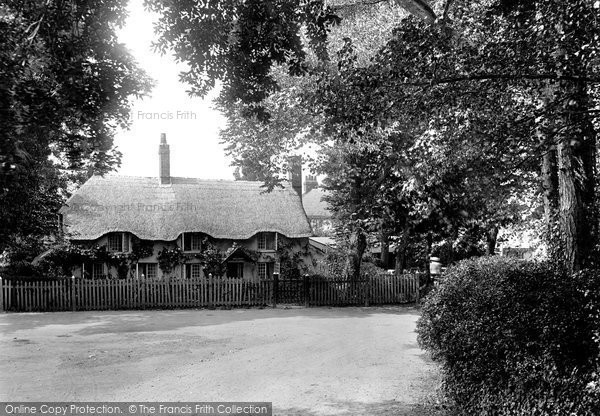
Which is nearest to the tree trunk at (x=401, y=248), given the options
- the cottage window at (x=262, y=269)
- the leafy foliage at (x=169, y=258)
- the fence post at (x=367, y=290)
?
the fence post at (x=367, y=290)

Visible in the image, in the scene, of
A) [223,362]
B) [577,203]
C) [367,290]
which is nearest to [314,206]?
[367,290]

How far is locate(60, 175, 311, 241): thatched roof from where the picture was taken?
3191 cm

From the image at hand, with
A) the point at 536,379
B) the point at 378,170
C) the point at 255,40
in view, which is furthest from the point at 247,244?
the point at 536,379

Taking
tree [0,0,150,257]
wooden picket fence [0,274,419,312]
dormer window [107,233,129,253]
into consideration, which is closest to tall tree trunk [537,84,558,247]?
tree [0,0,150,257]

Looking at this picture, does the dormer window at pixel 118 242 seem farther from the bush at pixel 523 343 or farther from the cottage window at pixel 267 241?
the bush at pixel 523 343

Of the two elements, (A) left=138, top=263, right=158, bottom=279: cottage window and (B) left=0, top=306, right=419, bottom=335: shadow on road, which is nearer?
(B) left=0, top=306, right=419, bottom=335: shadow on road

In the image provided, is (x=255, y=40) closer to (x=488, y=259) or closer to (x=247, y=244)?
(x=488, y=259)

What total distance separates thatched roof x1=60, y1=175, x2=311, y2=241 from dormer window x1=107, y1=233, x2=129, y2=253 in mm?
819

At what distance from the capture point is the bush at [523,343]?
5.14 m

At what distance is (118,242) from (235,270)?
25.5 feet

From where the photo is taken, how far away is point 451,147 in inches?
335

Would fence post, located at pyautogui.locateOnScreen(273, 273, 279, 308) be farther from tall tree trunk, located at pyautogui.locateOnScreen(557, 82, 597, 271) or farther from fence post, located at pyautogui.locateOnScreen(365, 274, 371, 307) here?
tall tree trunk, located at pyautogui.locateOnScreen(557, 82, 597, 271)

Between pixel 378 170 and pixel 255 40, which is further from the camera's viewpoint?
pixel 378 170

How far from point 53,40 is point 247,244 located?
28456 mm
